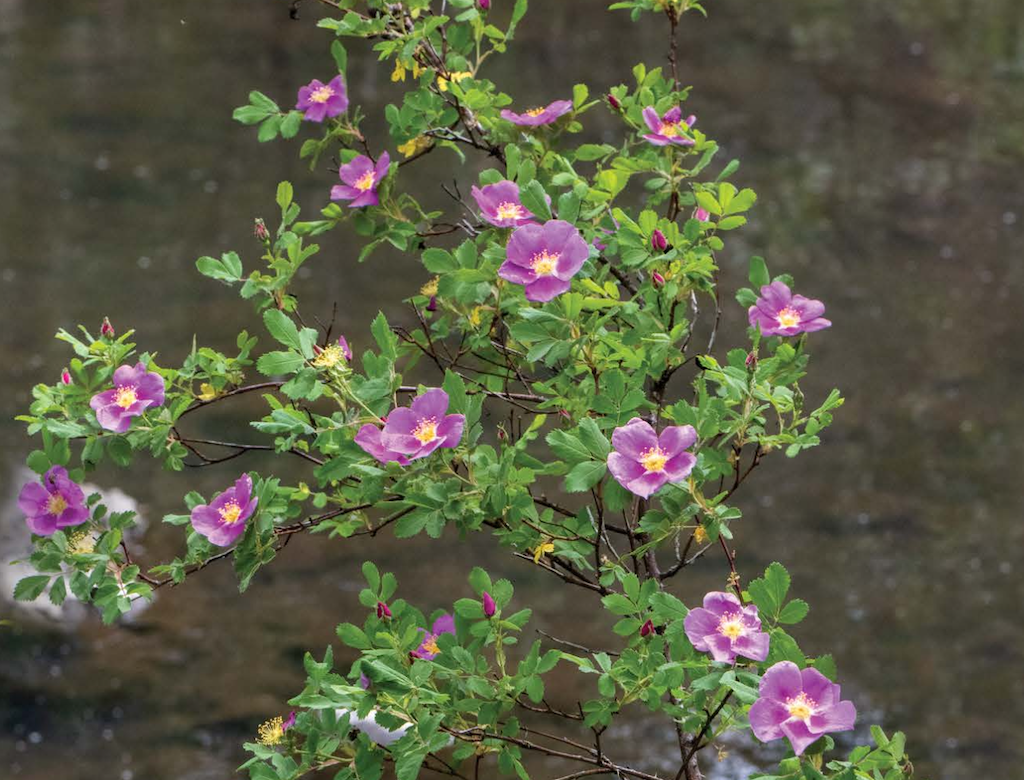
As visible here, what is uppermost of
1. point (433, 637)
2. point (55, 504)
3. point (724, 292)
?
point (55, 504)

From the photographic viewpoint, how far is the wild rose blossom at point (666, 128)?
1548mm

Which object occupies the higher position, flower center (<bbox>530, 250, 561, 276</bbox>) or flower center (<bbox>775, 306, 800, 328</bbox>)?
flower center (<bbox>530, 250, 561, 276</bbox>)

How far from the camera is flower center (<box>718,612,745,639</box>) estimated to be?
1.24m

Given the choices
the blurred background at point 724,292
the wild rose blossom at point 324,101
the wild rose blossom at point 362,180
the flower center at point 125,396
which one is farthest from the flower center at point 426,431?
the blurred background at point 724,292

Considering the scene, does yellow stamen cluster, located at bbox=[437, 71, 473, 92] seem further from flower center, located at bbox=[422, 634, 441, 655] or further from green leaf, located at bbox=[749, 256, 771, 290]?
flower center, located at bbox=[422, 634, 441, 655]

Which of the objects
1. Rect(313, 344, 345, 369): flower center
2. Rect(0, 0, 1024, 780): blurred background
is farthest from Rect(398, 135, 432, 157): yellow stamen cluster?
Rect(0, 0, 1024, 780): blurred background

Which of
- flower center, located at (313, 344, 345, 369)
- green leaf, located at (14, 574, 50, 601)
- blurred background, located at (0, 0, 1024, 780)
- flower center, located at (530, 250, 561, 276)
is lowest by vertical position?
blurred background, located at (0, 0, 1024, 780)

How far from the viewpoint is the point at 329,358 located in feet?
4.25

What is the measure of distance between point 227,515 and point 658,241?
0.51 m

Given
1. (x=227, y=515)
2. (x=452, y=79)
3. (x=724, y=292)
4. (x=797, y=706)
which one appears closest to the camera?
(x=797, y=706)

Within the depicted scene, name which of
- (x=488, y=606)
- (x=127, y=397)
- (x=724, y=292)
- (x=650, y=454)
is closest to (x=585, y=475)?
(x=650, y=454)

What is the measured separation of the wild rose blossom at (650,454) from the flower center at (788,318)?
0.26 meters

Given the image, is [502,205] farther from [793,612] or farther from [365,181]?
[793,612]

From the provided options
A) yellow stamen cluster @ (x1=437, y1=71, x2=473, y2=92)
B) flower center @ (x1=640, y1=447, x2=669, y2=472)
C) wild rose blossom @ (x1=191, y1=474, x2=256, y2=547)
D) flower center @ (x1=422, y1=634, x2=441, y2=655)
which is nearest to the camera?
flower center @ (x1=640, y1=447, x2=669, y2=472)
